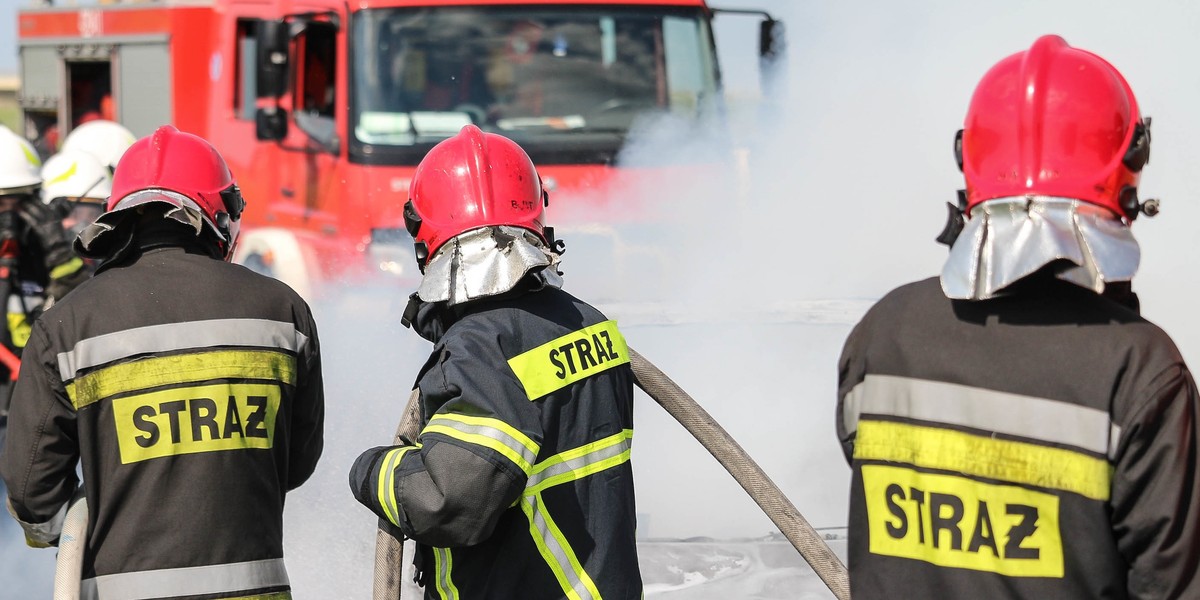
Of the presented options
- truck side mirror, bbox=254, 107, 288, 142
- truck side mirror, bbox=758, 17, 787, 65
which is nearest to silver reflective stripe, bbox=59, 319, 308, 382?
truck side mirror, bbox=254, 107, 288, 142

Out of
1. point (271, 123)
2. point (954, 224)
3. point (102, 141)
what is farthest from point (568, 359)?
point (102, 141)

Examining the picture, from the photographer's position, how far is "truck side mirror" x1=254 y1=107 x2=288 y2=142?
6.97 m

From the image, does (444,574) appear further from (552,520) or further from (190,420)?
(190,420)

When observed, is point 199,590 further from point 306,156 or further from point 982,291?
point 306,156

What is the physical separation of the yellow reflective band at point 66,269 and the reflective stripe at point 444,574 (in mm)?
3482

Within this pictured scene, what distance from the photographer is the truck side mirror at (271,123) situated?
697 centimetres

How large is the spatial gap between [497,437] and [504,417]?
0.13 feet

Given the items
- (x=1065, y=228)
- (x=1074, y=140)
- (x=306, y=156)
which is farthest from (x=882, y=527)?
(x=306, y=156)

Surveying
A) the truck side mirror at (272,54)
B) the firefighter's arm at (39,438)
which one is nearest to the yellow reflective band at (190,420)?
the firefighter's arm at (39,438)

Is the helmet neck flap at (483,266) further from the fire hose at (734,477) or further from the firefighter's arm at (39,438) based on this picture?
the firefighter's arm at (39,438)

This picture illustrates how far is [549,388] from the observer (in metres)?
2.19

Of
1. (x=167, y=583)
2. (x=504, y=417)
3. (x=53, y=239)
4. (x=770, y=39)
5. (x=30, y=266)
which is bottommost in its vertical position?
(x=167, y=583)

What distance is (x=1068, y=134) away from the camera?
184 cm

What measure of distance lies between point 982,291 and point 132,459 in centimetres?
164
